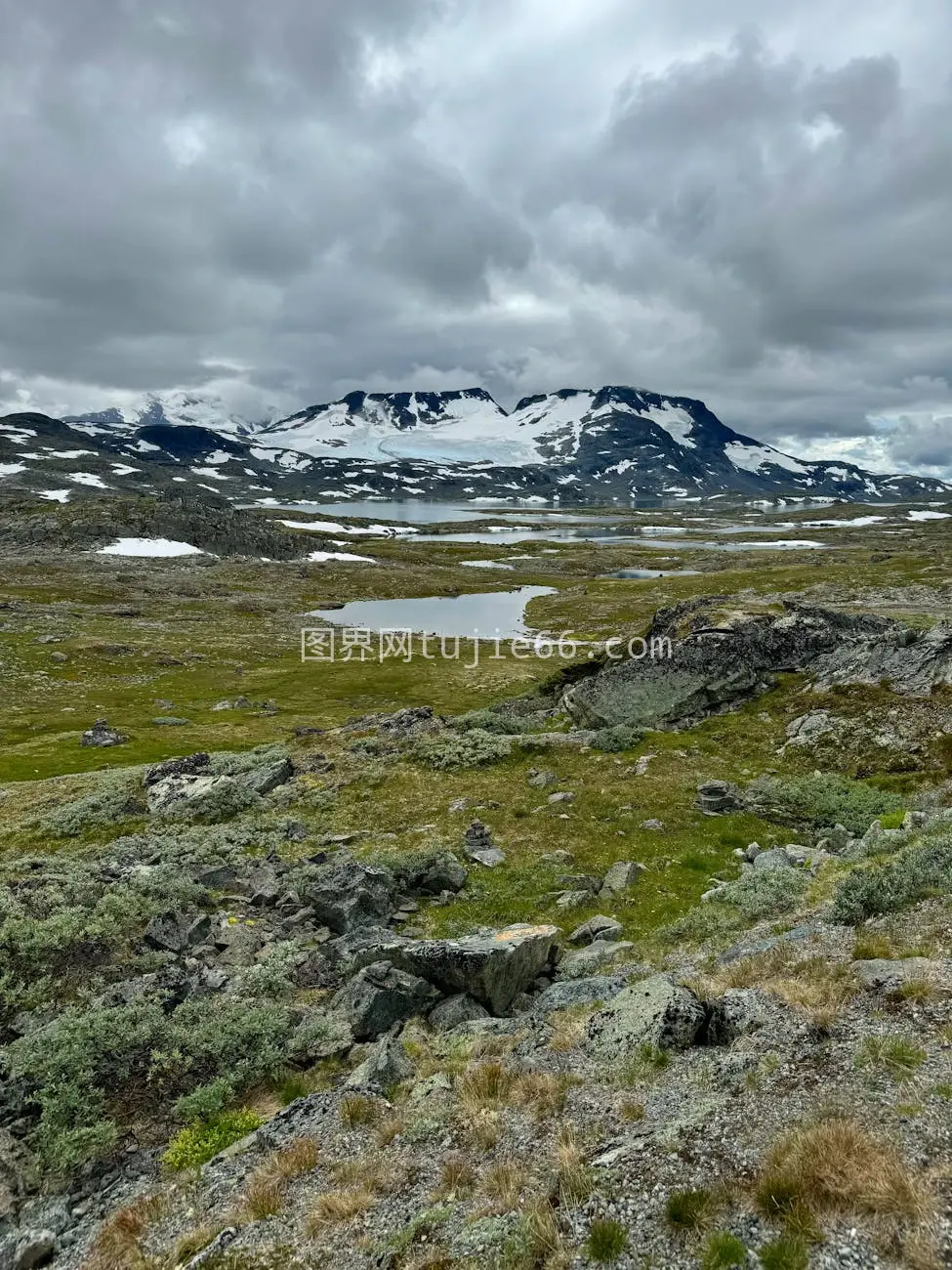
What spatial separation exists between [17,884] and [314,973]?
10.0 metres

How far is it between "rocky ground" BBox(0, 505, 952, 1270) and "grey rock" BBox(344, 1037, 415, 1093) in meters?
0.07

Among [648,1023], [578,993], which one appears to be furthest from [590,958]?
[648,1023]

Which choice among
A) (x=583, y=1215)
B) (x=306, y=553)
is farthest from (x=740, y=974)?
(x=306, y=553)

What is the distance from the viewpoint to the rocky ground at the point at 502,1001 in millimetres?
7555

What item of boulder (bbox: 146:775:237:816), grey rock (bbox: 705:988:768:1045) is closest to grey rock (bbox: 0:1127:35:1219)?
grey rock (bbox: 705:988:768:1045)

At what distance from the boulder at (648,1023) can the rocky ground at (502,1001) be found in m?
0.07

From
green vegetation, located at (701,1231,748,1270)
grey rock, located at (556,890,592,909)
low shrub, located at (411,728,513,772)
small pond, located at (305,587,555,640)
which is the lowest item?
small pond, located at (305,587,555,640)

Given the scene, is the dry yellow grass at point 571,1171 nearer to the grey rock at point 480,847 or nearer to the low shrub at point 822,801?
the grey rock at point 480,847

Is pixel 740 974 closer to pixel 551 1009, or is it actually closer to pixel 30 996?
pixel 551 1009

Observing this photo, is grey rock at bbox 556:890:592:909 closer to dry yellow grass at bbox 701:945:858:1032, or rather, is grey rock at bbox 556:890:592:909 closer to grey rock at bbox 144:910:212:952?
dry yellow grass at bbox 701:945:858:1032

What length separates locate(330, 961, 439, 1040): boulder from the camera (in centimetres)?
1319

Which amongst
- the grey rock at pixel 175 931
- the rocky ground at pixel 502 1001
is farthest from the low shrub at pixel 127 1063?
the grey rock at pixel 175 931

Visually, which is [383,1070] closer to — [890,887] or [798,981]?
[798,981]

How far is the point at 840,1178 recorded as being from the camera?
682cm
